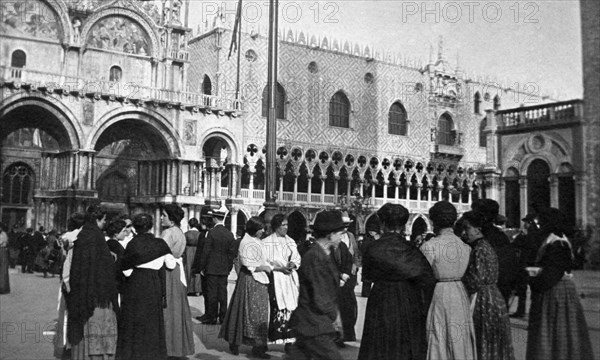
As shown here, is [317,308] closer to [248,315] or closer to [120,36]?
[248,315]

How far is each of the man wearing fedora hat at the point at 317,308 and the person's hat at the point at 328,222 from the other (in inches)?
9.1

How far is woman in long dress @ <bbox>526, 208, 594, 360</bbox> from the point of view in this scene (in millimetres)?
4672

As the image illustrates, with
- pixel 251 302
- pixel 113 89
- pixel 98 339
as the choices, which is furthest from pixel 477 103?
pixel 98 339

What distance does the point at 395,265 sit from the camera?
4.48m

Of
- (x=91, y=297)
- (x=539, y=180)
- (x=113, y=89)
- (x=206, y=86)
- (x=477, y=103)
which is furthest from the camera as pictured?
(x=477, y=103)

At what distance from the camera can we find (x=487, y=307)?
4.67m

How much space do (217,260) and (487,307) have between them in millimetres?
4939

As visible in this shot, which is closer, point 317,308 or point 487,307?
point 317,308

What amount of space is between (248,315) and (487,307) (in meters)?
2.93

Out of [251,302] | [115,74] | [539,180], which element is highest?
[115,74]

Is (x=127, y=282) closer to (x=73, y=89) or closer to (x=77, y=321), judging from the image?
(x=77, y=321)

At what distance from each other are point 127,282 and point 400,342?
264 cm

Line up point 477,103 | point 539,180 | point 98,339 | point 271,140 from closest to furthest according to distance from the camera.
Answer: point 98,339 < point 271,140 < point 539,180 < point 477,103

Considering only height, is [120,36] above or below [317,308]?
above
